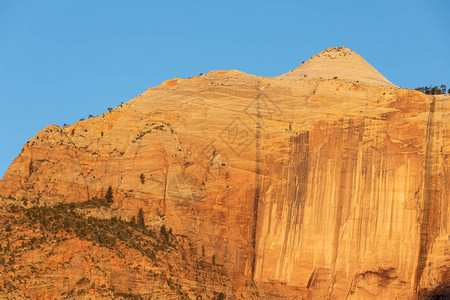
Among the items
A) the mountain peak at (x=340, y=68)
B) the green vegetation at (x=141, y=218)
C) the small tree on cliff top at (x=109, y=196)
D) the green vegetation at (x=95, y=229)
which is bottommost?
the green vegetation at (x=95, y=229)

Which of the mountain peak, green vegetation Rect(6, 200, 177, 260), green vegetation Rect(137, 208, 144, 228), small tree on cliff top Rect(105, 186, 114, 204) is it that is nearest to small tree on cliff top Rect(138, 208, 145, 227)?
green vegetation Rect(137, 208, 144, 228)

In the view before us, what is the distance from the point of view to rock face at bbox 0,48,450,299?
107 metres

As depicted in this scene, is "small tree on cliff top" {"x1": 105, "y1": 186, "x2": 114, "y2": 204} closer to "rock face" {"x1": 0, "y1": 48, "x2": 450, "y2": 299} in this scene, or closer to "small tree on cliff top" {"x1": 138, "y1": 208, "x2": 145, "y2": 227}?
"rock face" {"x1": 0, "y1": 48, "x2": 450, "y2": 299}

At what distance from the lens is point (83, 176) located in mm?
109188

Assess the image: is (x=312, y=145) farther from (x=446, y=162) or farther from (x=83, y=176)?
(x=83, y=176)

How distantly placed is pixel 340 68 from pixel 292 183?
63.1ft

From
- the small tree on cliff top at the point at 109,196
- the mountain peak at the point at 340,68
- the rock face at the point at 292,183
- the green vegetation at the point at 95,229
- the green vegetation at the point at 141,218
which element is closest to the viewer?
the green vegetation at the point at 95,229

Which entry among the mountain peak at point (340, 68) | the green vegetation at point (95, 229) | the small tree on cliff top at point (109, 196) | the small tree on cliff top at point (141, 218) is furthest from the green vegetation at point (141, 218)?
the mountain peak at point (340, 68)

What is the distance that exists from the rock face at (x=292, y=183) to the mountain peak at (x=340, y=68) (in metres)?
6.82

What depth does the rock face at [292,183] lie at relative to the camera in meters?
107

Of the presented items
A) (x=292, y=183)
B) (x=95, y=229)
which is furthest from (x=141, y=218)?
(x=292, y=183)

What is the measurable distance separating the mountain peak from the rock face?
22.4ft

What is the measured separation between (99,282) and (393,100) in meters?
31.4

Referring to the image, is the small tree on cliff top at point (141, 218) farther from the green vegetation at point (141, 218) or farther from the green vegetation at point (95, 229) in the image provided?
the green vegetation at point (95, 229)
